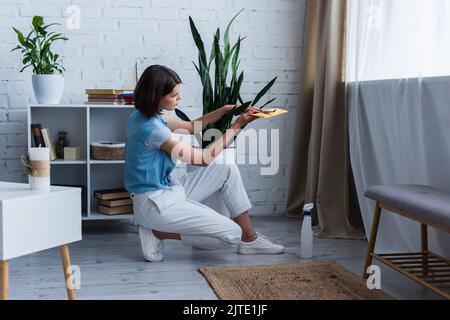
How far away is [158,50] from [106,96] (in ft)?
1.78

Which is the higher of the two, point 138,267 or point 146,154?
point 146,154

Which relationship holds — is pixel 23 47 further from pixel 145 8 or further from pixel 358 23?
pixel 358 23

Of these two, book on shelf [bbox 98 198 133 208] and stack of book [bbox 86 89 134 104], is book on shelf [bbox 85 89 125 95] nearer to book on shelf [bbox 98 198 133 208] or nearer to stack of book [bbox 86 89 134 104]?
stack of book [bbox 86 89 134 104]

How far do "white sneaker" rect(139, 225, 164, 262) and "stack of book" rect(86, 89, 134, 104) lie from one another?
0.86 metres

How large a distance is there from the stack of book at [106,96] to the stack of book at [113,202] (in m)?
0.53

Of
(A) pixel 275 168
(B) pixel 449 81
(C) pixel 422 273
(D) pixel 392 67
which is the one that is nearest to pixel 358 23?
(D) pixel 392 67

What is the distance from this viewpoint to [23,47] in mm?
3678

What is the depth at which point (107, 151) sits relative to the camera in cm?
352

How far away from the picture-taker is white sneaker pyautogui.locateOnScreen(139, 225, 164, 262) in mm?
2969

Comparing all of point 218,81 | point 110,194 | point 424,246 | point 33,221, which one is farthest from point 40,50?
point 424,246

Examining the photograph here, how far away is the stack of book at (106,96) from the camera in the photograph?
3.50m

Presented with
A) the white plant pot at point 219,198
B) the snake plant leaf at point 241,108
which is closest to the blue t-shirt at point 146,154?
the white plant pot at point 219,198

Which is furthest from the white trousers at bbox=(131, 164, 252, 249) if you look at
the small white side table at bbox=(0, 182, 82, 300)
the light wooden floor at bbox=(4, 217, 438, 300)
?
the small white side table at bbox=(0, 182, 82, 300)

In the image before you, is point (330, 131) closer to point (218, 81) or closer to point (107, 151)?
point (218, 81)
